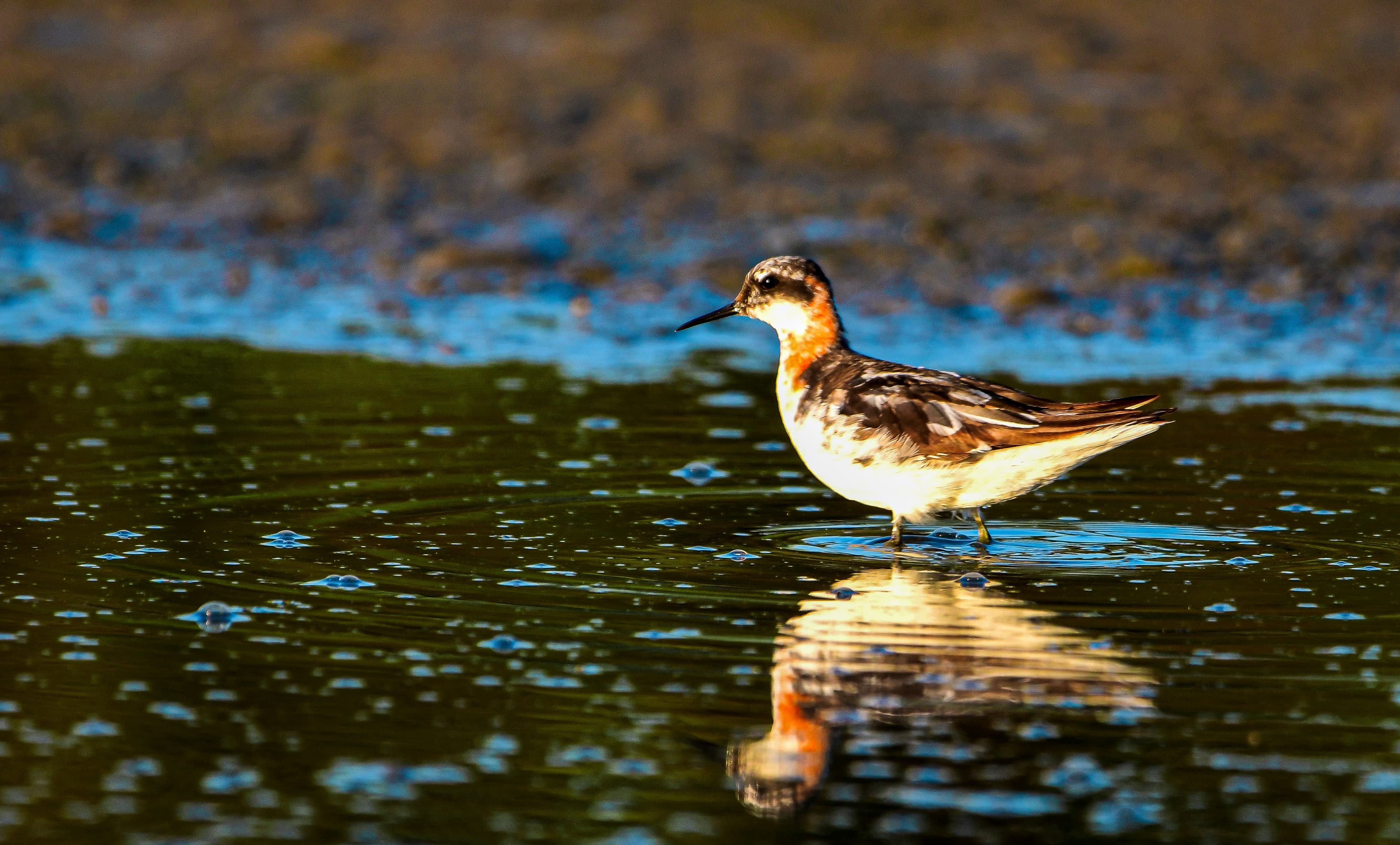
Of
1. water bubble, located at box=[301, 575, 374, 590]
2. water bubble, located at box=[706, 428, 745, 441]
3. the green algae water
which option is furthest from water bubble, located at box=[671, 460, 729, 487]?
water bubble, located at box=[301, 575, 374, 590]

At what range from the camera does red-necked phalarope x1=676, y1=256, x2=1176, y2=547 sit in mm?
8844

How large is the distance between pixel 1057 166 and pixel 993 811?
14311mm

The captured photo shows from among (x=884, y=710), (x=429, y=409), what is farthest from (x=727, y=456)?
(x=884, y=710)

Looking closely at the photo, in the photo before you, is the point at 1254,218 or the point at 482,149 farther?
the point at 482,149

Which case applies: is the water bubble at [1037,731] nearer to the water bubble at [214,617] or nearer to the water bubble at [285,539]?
the water bubble at [214,617]

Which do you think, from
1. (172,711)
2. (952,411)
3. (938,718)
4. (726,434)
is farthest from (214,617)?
(726,434)

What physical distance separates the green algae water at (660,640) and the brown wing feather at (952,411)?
56 cm

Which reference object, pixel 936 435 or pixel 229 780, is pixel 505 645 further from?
pixel 936 435

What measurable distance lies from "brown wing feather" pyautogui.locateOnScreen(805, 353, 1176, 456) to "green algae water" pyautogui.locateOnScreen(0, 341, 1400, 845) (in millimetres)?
561

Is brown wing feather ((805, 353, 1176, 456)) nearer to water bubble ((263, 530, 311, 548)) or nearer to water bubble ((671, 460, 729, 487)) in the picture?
water bubble ((671, 460, 729, 487))

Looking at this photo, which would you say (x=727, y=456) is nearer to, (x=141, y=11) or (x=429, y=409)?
(x=429, y=409)

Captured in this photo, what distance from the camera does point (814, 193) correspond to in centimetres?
1880

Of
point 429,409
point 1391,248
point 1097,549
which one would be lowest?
point 1097,549

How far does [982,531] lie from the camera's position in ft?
31.3
